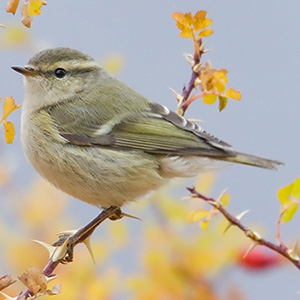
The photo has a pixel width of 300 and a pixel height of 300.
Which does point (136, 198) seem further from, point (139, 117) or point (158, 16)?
point (158, 16)

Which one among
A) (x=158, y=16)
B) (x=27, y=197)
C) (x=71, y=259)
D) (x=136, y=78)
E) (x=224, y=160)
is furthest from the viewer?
(x=158, y=16)

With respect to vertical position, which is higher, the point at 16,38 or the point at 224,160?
the point at 16,38

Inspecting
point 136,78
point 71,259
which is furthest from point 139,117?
point 136,78

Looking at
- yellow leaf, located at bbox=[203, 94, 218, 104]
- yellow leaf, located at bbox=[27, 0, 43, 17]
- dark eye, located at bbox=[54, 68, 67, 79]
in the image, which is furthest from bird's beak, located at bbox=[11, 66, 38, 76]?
yellow leaf, located at bbox=[27, 0, 43, 17]

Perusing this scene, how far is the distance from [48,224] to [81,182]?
301 mm

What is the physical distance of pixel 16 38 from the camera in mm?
2902

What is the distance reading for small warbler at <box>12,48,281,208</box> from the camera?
3.07m

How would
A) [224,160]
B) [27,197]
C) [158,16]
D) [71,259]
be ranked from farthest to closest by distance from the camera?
[158,16] → [224,160] → [27,197] → [71,259]

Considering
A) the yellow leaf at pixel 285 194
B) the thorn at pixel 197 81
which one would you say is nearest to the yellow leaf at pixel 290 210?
the yellow leaf at pixel 285 194

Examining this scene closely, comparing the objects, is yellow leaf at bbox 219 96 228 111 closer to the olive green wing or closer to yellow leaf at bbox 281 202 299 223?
yellow leaf at bbox 281 202 299 223

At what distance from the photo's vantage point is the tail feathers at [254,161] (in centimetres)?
290

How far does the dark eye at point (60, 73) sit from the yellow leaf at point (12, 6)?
1.64 m

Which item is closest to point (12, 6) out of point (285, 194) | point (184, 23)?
point (184, 23)

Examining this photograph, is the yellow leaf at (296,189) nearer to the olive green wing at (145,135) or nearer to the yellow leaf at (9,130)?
the yellow leaf at (9,130)
